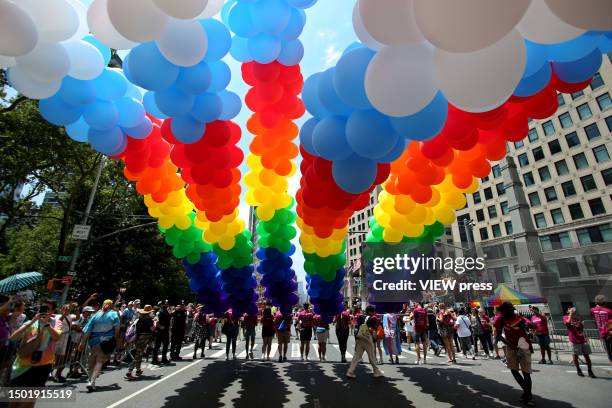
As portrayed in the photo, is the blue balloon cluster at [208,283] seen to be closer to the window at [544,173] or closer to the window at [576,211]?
the window at [576,211]

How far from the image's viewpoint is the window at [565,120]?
3488cm

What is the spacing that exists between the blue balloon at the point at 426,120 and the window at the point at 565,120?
4173cm

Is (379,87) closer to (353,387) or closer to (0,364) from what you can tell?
(353,387)

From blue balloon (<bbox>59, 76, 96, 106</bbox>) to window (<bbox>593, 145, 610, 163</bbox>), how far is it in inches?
1638

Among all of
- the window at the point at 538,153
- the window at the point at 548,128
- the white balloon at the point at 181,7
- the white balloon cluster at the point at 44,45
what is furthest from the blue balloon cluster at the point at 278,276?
the window at the point at 548,128

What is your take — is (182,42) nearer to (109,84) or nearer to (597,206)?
(109,84)

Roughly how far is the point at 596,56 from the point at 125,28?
5646 mm

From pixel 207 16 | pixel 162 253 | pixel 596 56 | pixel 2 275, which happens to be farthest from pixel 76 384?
pixel 2 275

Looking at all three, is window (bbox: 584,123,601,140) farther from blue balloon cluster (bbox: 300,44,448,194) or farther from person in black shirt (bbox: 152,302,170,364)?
person in black shirt (bbox: 152,302,170,364)

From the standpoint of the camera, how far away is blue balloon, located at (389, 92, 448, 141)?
3.44 metres

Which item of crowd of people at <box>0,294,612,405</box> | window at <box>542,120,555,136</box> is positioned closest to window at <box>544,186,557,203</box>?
window at <box>542,120,555,136</box>

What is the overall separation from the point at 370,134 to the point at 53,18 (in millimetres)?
4147

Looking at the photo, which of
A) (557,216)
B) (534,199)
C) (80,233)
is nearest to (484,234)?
(534,199)

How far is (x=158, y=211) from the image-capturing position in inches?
320
